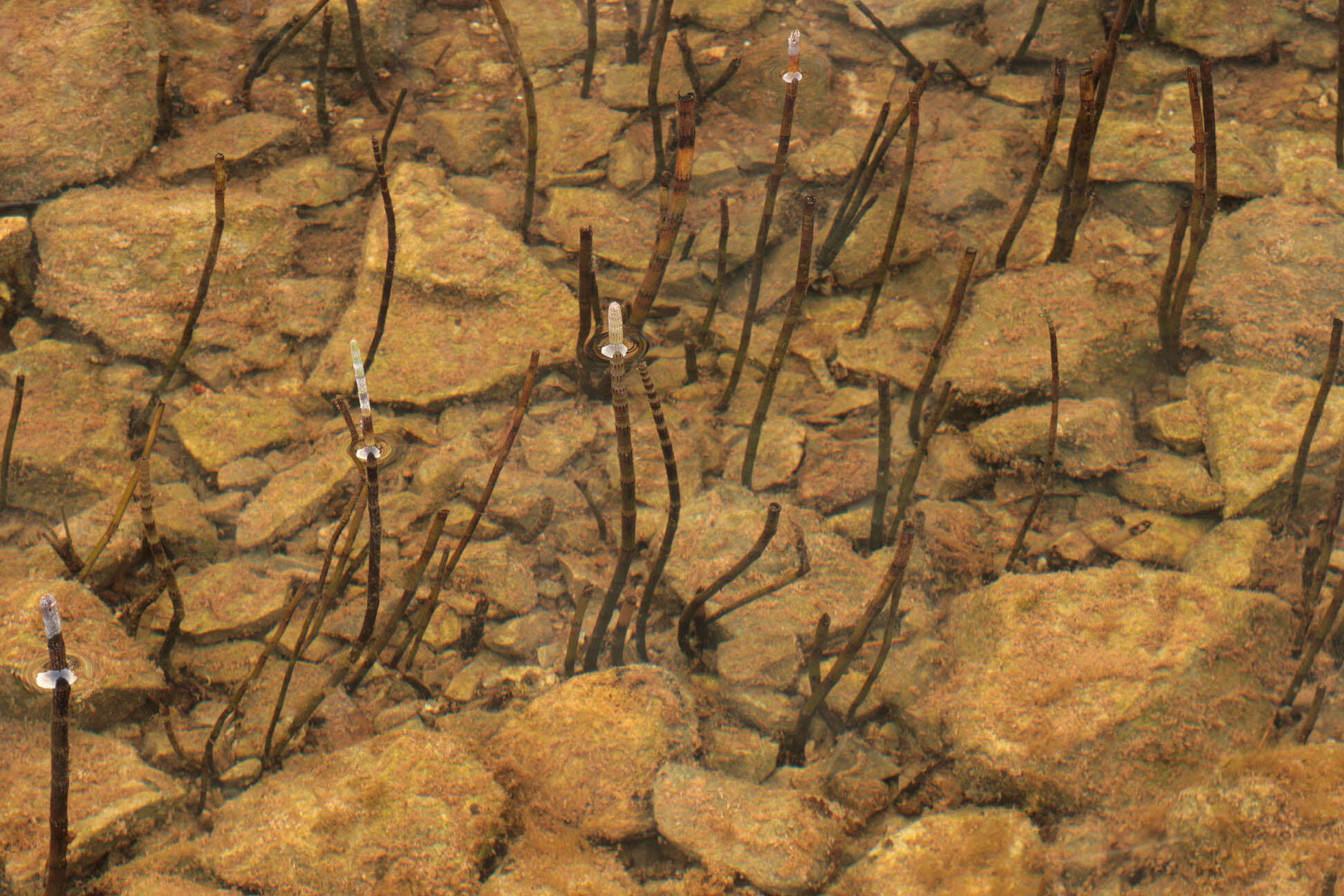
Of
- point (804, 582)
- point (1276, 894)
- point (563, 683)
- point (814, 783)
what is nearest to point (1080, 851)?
point (1276, 894)

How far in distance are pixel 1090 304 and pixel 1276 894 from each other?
1.52 meters

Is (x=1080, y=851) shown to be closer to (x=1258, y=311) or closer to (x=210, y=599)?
(x=1258, y=311)

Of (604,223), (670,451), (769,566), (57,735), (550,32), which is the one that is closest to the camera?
(57,735)

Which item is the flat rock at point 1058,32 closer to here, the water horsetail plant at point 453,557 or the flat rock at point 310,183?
the flat rock at point 310,183

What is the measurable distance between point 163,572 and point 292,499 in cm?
54

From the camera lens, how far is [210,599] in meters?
2.42

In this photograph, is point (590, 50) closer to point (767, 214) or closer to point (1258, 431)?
point (767, 214)

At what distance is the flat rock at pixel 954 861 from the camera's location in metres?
1.88

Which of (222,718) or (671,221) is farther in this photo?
(671,221)

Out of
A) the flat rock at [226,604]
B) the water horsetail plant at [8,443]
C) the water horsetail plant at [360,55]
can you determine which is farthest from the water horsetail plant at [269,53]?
the flat rock at [226,604]

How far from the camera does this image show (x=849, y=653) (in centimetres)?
202

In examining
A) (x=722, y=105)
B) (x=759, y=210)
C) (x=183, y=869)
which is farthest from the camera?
(x=722, y=105)

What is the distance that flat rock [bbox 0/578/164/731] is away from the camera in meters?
2.15

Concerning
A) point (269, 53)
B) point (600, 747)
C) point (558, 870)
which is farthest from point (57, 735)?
point (269, 53)
